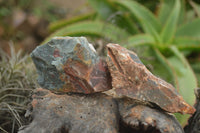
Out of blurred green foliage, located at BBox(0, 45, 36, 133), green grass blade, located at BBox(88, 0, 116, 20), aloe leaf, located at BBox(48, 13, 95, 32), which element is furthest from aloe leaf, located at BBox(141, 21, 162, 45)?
blurred green foliage, located at BBox(0, 45, 36, 133)

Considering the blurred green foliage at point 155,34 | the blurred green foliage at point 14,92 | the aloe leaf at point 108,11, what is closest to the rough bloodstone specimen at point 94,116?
the blurred green foliage at point 14,92

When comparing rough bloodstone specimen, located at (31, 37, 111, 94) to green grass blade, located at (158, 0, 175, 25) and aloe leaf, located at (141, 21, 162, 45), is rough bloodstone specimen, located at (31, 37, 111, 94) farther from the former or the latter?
green grass blade, located at (158, 0, 175, 25)

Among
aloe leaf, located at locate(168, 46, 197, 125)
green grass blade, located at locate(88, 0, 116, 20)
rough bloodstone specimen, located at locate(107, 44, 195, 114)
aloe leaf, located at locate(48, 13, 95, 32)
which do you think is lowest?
aloe leaf, located at locate(168, 46, 197, 125)

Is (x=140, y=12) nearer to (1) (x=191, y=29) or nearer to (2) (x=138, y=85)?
(1) (x=191, y=29)

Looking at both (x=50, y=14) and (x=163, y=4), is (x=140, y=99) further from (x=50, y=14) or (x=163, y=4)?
(x=50, y=14)

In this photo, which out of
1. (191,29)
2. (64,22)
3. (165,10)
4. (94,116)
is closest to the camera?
(94,116)

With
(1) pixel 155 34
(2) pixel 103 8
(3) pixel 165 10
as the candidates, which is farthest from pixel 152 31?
(2) pixel 103 8

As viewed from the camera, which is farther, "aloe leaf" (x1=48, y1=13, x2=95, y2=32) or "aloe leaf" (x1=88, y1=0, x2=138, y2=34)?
"aloe leaf" (x1=48, y1=13, x2=95, y2=32)

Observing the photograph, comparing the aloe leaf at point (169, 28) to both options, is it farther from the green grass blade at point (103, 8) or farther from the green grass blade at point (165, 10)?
the green grass blade at point (103, 8)
